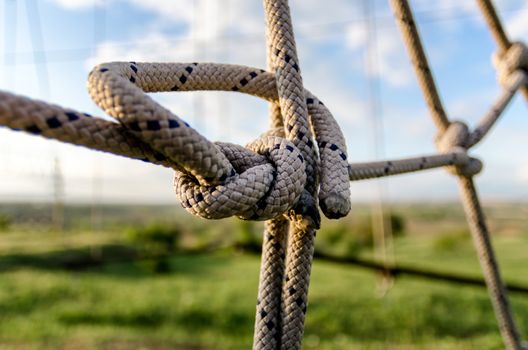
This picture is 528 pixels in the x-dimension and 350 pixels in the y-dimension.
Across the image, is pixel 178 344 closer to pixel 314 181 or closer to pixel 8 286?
pixel 8 286

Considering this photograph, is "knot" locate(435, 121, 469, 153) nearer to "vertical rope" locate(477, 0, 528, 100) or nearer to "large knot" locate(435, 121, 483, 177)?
"large knot" locate(435, 121, 483, 177)

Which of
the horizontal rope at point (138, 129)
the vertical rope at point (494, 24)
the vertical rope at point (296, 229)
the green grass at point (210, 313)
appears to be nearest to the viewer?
the horizontal rope at point (138, 129)

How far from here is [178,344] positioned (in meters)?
2.31

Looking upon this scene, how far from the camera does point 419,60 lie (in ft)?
2.57

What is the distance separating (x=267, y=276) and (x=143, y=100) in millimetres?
212

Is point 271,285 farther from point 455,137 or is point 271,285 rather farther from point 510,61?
point 510,61

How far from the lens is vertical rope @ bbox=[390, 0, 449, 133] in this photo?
0.75 meters

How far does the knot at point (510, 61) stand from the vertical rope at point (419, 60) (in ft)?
0.72

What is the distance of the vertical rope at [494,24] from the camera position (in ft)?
2.96

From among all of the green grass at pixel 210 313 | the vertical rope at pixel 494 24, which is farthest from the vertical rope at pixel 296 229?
the green grass at pixel 210 313

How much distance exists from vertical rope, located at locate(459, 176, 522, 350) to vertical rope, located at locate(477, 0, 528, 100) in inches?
13.6

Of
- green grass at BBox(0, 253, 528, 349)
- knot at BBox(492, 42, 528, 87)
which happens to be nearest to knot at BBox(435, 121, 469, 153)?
knot at BBox(492, 42, 528, 87)

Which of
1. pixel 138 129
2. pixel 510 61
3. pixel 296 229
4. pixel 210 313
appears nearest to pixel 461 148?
pixel 510 61

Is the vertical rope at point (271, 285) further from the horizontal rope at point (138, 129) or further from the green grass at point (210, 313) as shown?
the green grass at point (210, 313)
